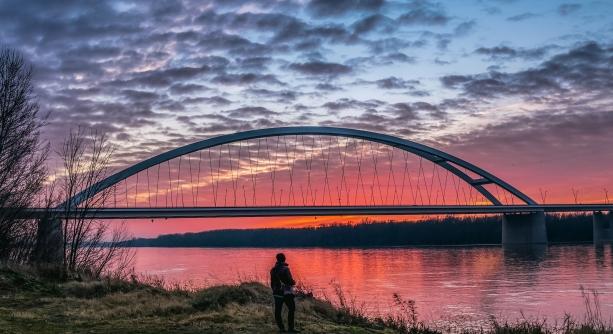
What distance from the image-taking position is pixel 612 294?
2767 centimetres

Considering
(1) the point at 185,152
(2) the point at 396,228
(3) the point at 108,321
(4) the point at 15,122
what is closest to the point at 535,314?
(3) the point at 108,321

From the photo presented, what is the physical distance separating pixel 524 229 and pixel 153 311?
98.1 meters

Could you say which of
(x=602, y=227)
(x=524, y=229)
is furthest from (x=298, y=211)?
(x=602, y=227)

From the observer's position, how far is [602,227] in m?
110

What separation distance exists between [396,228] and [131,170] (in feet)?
296

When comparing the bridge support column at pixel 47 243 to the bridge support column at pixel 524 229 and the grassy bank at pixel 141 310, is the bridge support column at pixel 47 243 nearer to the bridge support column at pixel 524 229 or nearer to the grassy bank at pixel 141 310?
the grassy bank at pixel 141 310

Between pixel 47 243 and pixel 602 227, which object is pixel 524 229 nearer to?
pixel 602 227

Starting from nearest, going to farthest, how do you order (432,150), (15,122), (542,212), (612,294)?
(15,122), (612,294), (432,150), (542,212)

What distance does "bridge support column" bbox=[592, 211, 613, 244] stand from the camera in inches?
4235

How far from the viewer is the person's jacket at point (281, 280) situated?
11.0m

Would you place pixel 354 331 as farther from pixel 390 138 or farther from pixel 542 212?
pixel 542 212

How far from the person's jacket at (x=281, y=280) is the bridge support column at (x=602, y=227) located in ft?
355

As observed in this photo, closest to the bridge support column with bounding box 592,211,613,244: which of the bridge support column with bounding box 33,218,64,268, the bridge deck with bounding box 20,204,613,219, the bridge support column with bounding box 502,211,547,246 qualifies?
the bridge support column with bounding box 502,211,547,246

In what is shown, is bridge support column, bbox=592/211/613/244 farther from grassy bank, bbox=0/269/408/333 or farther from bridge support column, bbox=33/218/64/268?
grassy bank, bbox=0/269/408/333
